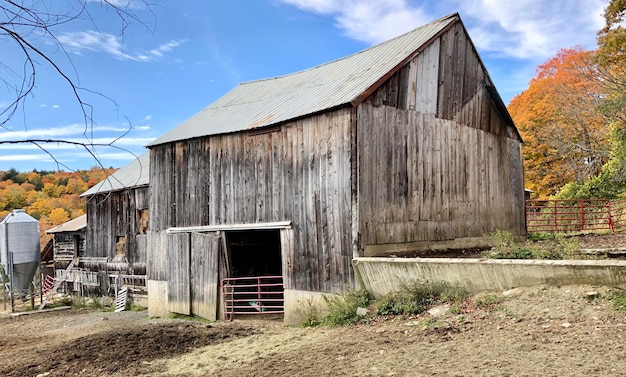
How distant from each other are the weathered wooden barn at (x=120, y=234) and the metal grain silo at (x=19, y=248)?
3.46m

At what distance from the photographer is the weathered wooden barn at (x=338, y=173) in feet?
37.2

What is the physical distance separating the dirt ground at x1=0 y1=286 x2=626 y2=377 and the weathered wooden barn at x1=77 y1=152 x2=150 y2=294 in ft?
27.7

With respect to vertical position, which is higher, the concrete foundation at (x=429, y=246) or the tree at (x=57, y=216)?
the tree at (x=57, y=216)

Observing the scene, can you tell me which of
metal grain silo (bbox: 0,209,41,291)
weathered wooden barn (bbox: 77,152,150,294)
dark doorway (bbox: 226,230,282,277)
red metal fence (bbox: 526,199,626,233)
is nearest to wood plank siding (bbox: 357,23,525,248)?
red metal fence (bbox: 526,199,626,233)

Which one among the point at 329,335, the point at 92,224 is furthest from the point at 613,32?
the point at 92,224

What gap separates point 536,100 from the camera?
111 feet

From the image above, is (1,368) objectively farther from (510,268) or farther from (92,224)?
(92,224)

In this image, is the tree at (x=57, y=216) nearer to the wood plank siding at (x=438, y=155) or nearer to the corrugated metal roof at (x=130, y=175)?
the corrugated metal roof at (x=130, y=175)

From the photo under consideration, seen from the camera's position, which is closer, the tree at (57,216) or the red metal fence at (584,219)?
the red metal fence at (584,219)

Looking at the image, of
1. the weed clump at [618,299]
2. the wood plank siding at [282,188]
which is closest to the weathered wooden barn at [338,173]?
the wood plank siding at [282,188]

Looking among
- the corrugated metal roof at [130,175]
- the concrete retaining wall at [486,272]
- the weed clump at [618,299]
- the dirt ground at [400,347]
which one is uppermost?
the corrugated metal roof at [130,175]

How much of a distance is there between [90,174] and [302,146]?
9.24 metres

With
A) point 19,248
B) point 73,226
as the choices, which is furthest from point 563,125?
point 19,248

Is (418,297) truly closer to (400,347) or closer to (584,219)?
(400,347)
